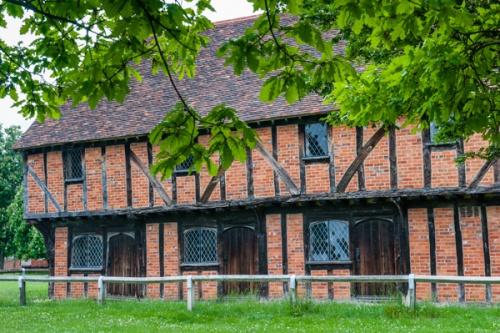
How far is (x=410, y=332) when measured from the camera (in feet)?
35.2

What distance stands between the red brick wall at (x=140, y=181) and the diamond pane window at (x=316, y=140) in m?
4.82

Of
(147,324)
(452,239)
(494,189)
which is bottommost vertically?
(147,324)

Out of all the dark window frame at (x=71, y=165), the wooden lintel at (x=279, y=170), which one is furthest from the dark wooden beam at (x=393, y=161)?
the dark window frame at (x=71, y=165)

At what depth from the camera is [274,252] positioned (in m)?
17.7

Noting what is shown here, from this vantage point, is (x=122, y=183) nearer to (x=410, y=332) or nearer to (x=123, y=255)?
(x=123, y=255)

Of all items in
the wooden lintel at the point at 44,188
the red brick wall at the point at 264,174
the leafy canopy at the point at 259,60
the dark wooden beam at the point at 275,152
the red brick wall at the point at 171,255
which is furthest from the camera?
the wooden lintel at the point at 44,188

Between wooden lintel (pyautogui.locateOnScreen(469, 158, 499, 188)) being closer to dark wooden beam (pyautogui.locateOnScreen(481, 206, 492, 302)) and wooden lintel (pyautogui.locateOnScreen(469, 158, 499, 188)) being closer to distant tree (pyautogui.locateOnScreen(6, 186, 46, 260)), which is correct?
dark wooden beam (pyautogui.locateOnScreen(481, 206, 492, 302))

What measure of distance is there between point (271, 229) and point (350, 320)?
5694 mm

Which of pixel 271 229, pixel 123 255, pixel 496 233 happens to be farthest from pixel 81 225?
pixel 496 233

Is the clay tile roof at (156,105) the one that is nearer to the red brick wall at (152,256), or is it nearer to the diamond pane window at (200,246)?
the red brick wall at (152,256)

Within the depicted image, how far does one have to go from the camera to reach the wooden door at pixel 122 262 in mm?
19672

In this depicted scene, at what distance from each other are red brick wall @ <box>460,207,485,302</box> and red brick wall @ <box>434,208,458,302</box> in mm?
251

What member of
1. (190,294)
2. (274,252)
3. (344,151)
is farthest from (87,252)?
(344,151)

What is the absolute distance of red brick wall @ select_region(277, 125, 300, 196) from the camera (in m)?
17.5
